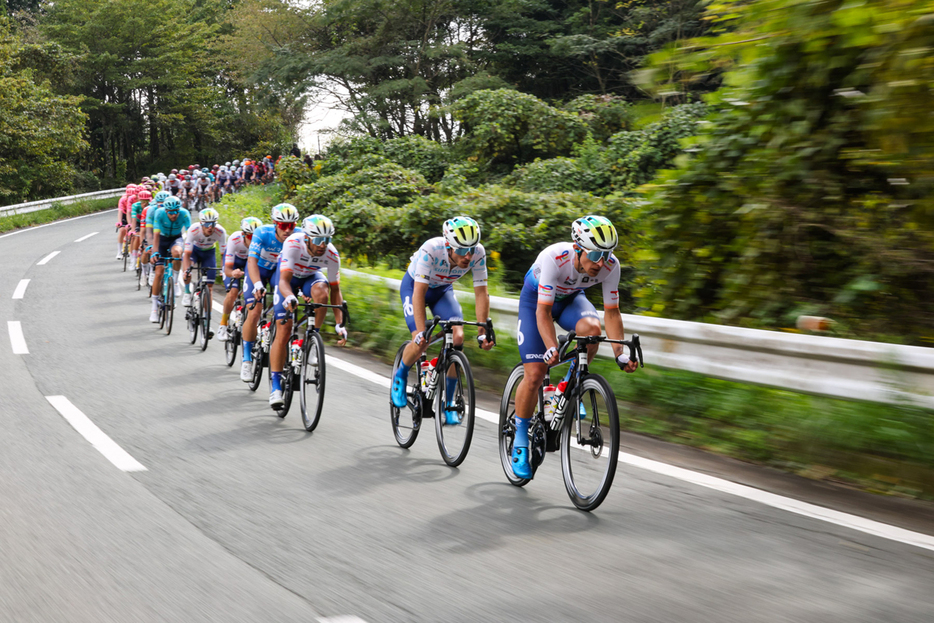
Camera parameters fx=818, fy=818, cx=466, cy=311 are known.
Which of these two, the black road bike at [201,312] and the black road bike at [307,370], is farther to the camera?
the black road bike at [201,312]

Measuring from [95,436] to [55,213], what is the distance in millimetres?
32189

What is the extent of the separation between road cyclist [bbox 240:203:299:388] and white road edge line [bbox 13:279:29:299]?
29.9 ft

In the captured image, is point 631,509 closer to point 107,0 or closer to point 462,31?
point 462,31

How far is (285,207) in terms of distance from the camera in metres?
8.45

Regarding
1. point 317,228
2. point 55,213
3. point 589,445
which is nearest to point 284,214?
point 317,228

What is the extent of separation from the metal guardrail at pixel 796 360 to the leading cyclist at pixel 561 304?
3.64ft

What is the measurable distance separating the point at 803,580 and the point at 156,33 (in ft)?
203

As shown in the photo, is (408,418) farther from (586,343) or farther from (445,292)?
(586,343)

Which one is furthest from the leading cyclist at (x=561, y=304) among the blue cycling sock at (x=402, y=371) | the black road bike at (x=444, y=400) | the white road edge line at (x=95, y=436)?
the white road edge line at (x=95, y=436)

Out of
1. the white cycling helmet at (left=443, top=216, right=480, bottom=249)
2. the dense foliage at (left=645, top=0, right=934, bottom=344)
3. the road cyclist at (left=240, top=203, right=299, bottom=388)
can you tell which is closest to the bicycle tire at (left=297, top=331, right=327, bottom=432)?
the road cyclist at (left=240, top=203, right=299, bottom=388)

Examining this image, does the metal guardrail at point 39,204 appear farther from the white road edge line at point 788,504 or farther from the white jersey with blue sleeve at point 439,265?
the white road edge line at point 788,504

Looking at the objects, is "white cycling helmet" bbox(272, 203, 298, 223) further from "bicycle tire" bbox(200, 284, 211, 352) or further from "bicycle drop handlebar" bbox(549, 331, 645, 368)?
"bicycle drop handlebar" bbox(549, 331, 645, 368)

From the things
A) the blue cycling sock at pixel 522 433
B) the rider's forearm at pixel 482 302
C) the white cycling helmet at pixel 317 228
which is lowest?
the blue cycling sock at pixel 522 433

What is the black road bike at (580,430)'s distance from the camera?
4832 mm
